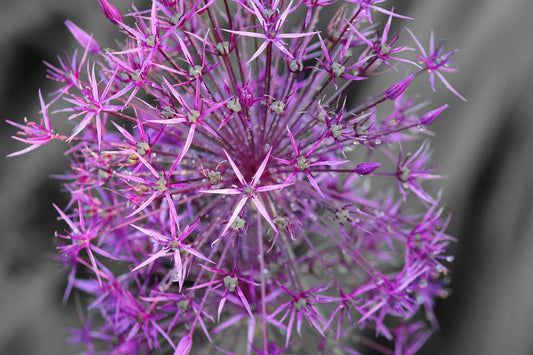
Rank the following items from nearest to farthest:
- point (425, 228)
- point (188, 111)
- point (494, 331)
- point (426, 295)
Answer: point (188, 111) < point (425, 228) < point (426, 295) < point (494, 331)

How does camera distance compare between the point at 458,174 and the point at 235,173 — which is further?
the point at 458,174

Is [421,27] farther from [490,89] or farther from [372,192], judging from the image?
[372,192]

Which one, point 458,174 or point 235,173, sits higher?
point 235,173

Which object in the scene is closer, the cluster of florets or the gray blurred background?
the cluster of florets

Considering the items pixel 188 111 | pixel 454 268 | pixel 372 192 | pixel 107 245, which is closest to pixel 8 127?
pixel 107 245
